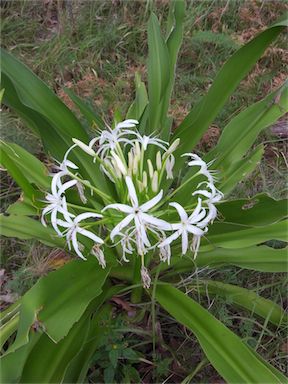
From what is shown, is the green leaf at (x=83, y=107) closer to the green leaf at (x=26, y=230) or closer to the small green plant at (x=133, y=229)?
the small green plant at (x=133, y=229)

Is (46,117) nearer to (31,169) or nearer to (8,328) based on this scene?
(31,169)

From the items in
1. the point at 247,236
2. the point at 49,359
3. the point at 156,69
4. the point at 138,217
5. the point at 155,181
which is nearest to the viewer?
the point at 138,217

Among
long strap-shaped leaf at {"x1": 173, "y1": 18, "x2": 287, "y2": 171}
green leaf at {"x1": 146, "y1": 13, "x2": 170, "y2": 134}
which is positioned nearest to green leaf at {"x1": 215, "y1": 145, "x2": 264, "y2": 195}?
long strap-shaped leaf at {"x1": 173, "y1": 18, "x2": 287, "y2": 171}

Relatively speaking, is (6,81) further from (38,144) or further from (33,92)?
(38,144)

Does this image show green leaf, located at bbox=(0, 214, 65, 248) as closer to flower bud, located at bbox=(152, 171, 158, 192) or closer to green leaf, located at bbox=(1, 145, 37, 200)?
green leaf, located at bbox=(1, 145, 37, 200)

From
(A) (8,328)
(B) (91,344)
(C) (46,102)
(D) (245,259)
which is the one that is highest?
(C) (46,102)

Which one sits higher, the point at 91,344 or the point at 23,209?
the point at 23,209

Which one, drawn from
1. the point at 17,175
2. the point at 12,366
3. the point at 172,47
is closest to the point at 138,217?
the point at 17,175
